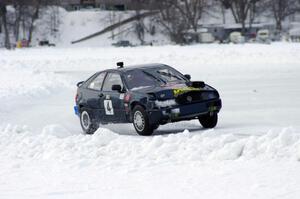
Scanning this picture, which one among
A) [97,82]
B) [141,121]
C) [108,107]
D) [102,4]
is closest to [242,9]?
[102,4]

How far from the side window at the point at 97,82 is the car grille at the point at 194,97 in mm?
2427

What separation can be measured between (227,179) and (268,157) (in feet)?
3.83

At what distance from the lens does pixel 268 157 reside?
31.0 feet

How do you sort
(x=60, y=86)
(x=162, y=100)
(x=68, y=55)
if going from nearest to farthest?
(x=162, y=100) < (x=60, y=86) < (x=68, y=55)

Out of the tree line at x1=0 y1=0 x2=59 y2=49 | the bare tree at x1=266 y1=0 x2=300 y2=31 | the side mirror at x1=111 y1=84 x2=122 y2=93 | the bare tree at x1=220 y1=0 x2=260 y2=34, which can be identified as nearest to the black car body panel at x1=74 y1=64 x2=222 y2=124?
the side mirror at x1=111 y1=84 x2=122 y2=93

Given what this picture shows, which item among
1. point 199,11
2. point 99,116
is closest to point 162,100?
point 99,116

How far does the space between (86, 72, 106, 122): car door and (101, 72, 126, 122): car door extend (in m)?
0.14

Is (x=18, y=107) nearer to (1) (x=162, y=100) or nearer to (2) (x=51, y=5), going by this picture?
(1) (x=162, y=100)

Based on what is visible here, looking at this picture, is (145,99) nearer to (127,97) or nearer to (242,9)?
(127,97)

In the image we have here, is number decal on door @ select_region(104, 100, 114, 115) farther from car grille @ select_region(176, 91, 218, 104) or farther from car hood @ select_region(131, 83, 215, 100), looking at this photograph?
car grille @ select_region(176, 91, 218, 104)

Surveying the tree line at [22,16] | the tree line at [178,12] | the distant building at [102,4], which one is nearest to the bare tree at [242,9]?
A: the tree line at [178,12]

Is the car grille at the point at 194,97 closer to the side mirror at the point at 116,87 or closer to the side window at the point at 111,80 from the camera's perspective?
the side mirror at the point at 116,87

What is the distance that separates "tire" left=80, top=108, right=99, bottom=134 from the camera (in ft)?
51.0

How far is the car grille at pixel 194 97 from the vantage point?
44.8 ft
